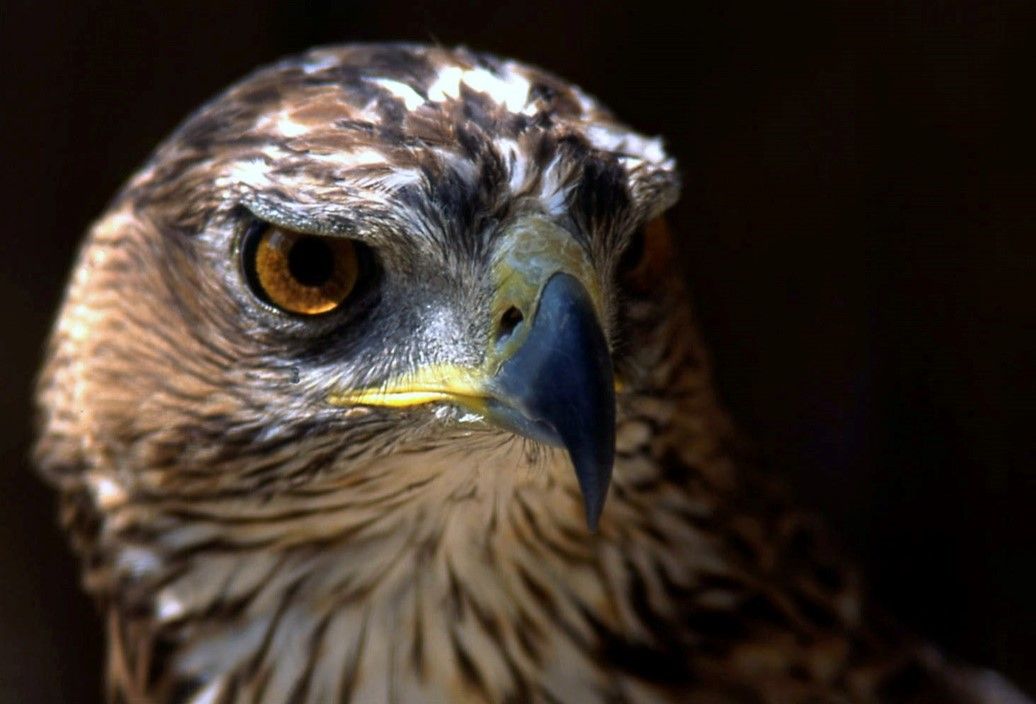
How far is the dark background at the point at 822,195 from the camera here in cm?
255

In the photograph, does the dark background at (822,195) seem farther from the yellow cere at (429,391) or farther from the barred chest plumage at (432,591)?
the yellow cere at (429,391)

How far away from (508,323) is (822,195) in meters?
1.64

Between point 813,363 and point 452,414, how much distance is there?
1673mm

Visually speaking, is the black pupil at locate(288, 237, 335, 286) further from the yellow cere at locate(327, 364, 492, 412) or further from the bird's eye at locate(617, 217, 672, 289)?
the bird's eye at locate(617, 217, 672, 289)

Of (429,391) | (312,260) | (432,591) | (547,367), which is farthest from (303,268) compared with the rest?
(432,591)

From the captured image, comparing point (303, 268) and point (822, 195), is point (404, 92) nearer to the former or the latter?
point (303, 268)

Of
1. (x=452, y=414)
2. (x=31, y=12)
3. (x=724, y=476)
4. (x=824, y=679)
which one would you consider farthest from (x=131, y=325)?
(x=31, y=12)

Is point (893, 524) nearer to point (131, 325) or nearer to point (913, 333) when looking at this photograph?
point (913, 333)

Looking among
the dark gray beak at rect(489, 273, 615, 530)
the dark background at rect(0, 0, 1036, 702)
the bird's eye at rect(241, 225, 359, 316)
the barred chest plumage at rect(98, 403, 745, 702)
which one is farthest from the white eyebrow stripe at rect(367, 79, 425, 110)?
the dark background at rect(0, 0, 1036, 702)

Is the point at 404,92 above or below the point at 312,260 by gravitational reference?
above

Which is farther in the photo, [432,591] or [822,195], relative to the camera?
[822,195]

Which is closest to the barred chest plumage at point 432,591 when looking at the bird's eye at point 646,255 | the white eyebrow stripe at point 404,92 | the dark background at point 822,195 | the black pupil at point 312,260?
the bird's eye at point 646,255

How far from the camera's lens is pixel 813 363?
2789mm

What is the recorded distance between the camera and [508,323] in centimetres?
122
